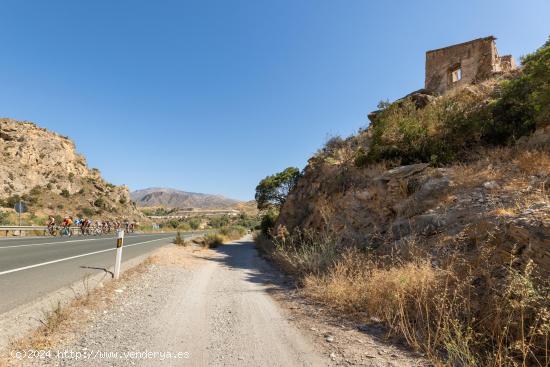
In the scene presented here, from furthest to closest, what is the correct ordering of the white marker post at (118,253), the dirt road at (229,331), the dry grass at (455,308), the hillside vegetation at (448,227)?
the white marker post at (118,253), the hillside vegetation at (448,227), the dirt road at (229,331), the dry grass at (455,308)

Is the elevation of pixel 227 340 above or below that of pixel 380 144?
below

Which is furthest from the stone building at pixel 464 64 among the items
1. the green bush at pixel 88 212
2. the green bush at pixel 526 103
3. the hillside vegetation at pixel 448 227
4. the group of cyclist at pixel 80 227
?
the green bush at pixel 88 212

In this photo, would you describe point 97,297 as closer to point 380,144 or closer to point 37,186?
point 380,144

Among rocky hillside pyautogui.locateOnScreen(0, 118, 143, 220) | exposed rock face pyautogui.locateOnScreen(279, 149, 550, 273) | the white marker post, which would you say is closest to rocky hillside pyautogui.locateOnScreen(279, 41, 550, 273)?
exposed rock face pyautogui.locateOnScreen(279, 149, 550, 273)

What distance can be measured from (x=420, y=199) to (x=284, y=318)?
514 cm

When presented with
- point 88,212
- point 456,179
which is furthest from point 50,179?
point 456,179

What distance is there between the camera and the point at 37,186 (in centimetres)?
4603

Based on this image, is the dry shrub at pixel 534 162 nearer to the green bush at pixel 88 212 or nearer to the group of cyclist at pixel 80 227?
the group of cyclist at pixel 80 227

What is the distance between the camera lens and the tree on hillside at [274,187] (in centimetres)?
3559

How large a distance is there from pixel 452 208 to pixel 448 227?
737 millimetres

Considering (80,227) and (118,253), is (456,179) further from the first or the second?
(80,227)

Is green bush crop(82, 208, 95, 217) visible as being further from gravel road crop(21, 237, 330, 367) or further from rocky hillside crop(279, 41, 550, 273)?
gravel road crop(21, 237, 330, 367)

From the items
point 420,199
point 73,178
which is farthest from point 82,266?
point 73,178

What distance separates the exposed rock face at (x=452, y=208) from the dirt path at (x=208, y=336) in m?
2.47
